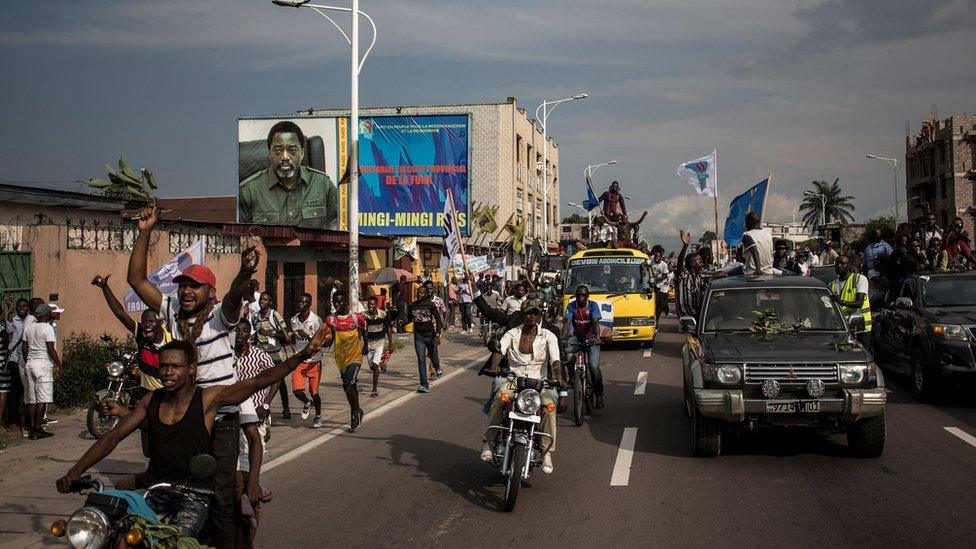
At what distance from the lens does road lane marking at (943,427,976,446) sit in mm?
9859

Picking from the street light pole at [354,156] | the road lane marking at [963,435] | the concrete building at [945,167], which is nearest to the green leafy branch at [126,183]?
the street light pole at [354,156]

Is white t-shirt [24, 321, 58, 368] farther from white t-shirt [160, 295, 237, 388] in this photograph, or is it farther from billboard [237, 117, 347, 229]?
billboard [237, 117, 347, 229]

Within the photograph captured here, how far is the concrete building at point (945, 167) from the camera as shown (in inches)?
2547

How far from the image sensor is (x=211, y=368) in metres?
5.61

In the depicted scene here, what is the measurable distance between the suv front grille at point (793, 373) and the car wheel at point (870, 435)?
621mm

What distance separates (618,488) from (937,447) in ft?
12.6

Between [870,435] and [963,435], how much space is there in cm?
204

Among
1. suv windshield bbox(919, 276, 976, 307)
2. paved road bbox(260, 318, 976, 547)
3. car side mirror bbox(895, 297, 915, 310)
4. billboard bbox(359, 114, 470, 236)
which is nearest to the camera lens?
paved road bbox(260, 318, 976, 547)

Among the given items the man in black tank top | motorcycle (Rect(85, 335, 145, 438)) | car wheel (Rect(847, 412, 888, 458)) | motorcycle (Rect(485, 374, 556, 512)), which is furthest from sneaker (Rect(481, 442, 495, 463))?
motorcycle (Rect(85, 335, 145, 438))

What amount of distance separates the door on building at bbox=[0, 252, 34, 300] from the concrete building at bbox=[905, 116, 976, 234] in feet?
195

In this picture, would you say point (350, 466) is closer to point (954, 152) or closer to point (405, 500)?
point (405, 500)

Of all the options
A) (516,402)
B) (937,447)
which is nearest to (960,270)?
(937,447)

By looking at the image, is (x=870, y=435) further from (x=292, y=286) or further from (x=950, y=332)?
(x=292, y=286)

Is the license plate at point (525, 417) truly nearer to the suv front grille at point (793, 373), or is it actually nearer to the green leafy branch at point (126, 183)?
the suv front grille at point (793, 373)
